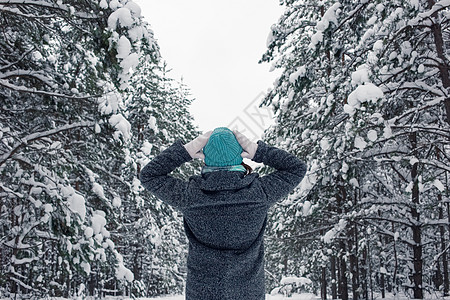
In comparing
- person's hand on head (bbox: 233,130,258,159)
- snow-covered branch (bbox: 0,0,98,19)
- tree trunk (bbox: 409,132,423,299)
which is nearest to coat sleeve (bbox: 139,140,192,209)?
person's hand on head (bbox: 233,130,258,159)

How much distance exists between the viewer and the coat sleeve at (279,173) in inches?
80.5

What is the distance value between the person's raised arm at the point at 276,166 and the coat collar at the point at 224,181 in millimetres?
121

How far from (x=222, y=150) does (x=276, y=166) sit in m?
0.35

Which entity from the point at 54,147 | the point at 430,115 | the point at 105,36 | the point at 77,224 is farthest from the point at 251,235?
the point at 430,115

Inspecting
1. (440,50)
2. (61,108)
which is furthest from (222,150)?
(440,50)

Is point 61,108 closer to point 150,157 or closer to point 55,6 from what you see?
point 55,6

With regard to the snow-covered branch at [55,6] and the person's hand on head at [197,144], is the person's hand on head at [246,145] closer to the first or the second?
the person's hand on head at [197,144]

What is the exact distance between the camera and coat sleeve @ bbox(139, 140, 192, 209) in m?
2.03

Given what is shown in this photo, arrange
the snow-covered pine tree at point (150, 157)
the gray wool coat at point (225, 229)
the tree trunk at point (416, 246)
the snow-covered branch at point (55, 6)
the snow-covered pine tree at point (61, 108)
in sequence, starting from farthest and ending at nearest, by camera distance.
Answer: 1. the snow-covered pine tree at point (150, 157)
2. the tree trunk at point (416, 246)
3. the snow-covered pine tree at point (61, 108)
4. the snow-covered branch at point (55, 6)
5. the gray wool coat at point (225, 229)

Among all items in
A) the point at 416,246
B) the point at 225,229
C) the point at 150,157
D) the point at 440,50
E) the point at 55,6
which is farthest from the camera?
the point at 150,157

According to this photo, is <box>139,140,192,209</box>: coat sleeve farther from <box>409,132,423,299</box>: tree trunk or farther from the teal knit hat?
<box>409,132,423,299</box>: tree trunk

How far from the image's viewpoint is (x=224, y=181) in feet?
6.46

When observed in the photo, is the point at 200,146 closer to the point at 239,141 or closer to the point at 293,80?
the point at 239,141

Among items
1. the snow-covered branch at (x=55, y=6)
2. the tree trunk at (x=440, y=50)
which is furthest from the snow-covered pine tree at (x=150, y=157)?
the tree trunk at (x=440, y=50)
